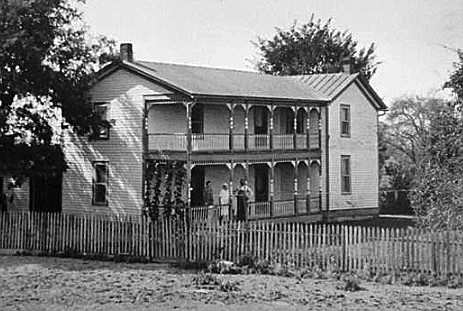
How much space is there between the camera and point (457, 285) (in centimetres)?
1883

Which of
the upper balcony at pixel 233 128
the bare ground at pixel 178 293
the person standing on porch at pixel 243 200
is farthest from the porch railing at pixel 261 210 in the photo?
the bare ground at pixel 178 293

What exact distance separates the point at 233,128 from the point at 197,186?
3.18 m

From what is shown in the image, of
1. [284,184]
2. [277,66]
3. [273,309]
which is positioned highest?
[277,66]

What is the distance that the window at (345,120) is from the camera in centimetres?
4221

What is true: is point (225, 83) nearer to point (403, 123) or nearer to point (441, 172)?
point (441, 172)

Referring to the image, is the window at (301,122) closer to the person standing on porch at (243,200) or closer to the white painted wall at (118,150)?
the person standing on porch at (243,200)

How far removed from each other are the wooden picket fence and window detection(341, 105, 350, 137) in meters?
19.6

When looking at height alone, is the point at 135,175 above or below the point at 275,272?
above

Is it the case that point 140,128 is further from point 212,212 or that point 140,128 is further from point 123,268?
point 123,268

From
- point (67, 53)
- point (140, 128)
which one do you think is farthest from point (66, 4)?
point (140, 128)

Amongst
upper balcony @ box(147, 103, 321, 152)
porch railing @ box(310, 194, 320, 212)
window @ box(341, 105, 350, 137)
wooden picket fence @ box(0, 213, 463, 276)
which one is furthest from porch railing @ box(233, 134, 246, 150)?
wooden picket fence @ box(0, 213, 463, 276)

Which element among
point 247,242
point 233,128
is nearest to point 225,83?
point 233,128

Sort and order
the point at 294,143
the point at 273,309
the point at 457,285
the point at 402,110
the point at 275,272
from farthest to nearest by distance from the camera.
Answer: the point at 402,110
the point at 294,143
the point at 275,272
the point at 457,285
the point at 273,309

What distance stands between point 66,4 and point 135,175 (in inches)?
322
